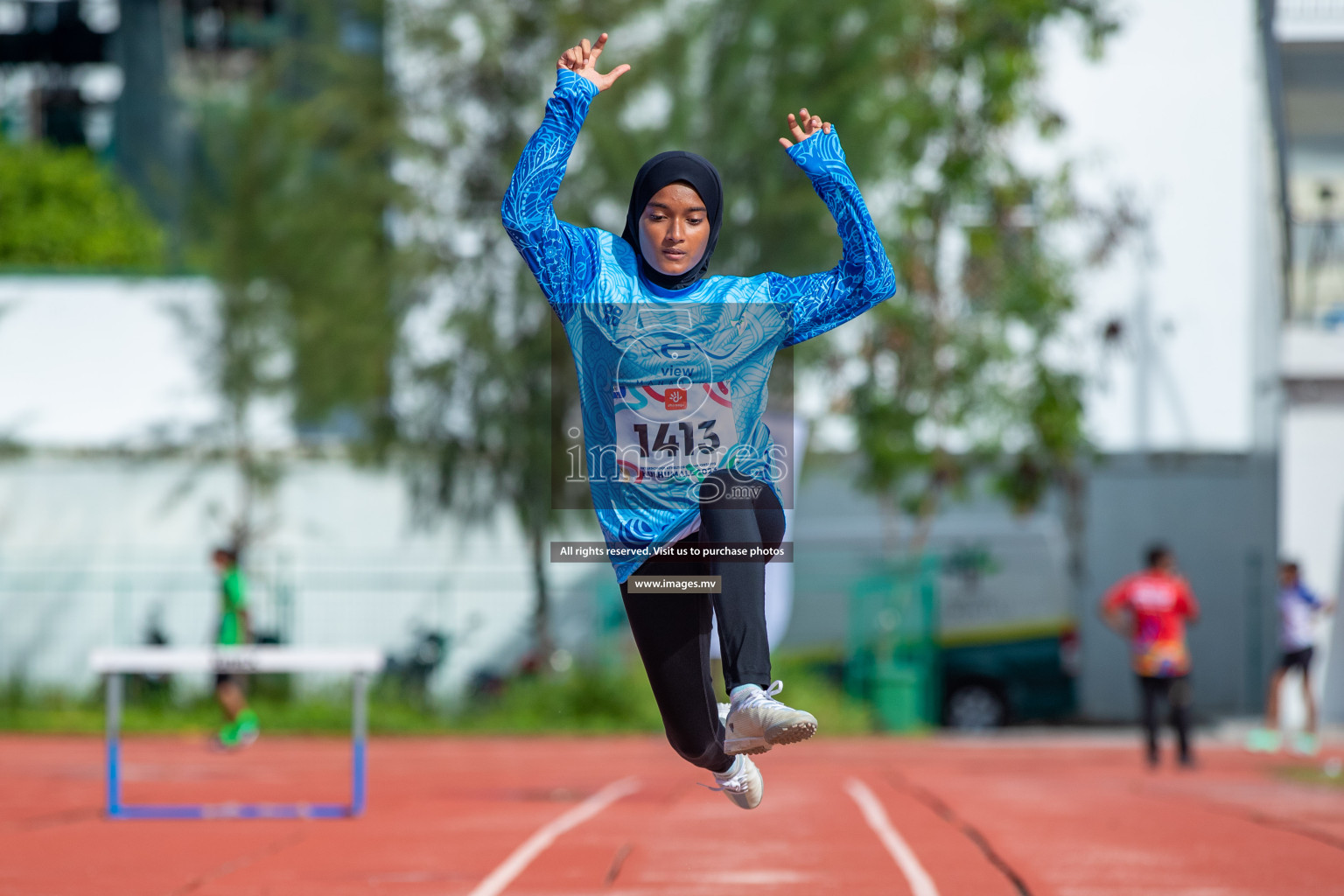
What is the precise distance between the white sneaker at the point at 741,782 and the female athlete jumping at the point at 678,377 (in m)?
0.08

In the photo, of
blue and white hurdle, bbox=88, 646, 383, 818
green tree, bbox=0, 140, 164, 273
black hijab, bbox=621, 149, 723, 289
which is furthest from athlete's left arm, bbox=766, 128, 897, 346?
green tree, bbox=0, 140, 164, 273

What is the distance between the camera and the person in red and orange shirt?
14.6 meters

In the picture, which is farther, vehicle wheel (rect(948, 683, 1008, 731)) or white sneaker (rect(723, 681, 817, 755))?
vehicle wheel (rect(948, 683, 1008, 731))

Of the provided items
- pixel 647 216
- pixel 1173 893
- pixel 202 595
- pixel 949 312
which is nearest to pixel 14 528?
pixel 202 595

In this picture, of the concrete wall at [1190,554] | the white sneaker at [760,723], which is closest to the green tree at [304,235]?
the concrete wall at [1190,554]

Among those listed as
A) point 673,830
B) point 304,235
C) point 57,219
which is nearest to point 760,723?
point 673,830

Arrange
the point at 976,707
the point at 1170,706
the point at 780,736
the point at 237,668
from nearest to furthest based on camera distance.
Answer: the point at 780,736
the point at 237,668
the point at 1170,706
the point at 976,707

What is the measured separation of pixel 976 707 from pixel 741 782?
1614cm

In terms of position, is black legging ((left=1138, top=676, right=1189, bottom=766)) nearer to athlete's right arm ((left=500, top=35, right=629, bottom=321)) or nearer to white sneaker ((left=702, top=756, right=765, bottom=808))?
white sneaker ((left=702, top=756, right=765, bottom=808))

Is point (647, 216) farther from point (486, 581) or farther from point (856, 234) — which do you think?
point (486, 581)

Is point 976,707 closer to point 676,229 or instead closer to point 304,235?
point 304,235

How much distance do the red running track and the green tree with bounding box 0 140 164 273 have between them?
89.5 feet

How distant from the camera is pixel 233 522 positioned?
22.6 m

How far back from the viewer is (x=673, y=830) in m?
10.5
